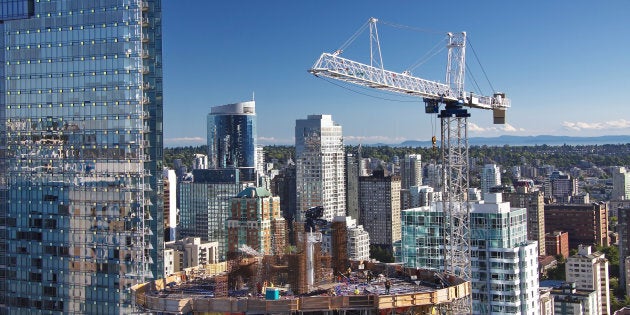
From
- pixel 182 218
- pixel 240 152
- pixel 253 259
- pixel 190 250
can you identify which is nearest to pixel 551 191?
pixel 240 152

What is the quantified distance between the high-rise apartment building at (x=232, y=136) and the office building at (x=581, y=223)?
51.1 metres

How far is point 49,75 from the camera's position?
39.5 metres

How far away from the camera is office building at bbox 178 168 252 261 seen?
99500 mm

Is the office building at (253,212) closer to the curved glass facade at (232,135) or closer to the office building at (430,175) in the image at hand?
the curved glass facade at (232,135)

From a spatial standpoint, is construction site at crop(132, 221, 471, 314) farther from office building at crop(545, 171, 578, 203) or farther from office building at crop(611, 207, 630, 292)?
office building at crop(545, 171, 578, 203)

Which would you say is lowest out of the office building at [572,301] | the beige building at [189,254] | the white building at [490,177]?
the office building at [572,301]

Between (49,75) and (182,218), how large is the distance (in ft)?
215

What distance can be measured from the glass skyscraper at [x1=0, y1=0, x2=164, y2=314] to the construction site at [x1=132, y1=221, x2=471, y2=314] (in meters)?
14.4

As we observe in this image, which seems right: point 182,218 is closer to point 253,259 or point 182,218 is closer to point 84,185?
point 84,185

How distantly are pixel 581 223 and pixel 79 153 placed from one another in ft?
262

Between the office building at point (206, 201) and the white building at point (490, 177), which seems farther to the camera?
the white building at point (490, 177)

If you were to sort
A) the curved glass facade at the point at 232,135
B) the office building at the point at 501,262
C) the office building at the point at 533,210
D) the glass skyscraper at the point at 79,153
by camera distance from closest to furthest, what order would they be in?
the office building at the point at 501,262 → the glass skyscraper at the point at 79,153 → the office building at the point at 533,210 → the curved glass facade at the point at 232,135

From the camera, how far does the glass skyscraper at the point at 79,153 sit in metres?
37.1

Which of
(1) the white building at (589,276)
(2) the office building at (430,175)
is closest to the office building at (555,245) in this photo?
(1) the white building at (589,276)
